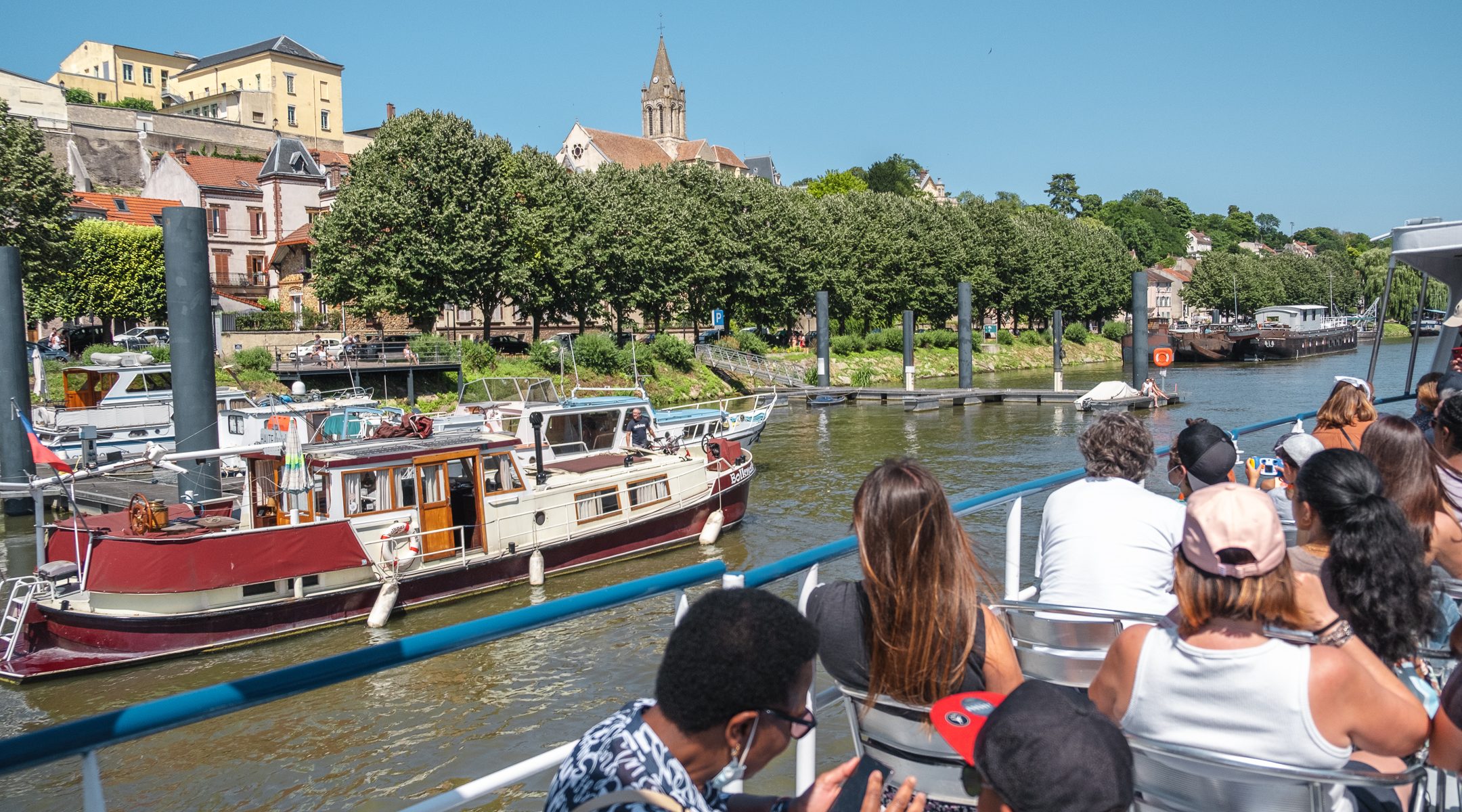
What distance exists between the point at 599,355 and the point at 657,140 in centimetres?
8374

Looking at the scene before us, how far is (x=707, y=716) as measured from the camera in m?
2.28

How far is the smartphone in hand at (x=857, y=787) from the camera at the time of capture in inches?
123

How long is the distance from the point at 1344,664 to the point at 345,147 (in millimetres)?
108530

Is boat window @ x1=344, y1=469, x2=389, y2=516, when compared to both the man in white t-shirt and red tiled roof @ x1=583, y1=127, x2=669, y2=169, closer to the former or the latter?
the man in white t-shirt

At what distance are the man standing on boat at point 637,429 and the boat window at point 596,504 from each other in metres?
2.72

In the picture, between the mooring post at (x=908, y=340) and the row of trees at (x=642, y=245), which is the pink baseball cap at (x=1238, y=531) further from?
the mooring post at (x=908, y=340)

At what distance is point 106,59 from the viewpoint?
107 meters

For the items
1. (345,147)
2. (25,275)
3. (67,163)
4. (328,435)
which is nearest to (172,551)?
(328,435)

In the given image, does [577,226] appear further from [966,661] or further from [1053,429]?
[966,661]

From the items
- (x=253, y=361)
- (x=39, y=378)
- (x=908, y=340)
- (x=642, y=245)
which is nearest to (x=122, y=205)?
(x=253, y=361)

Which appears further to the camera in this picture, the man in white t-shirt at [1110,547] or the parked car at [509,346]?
the parked car at [509,346]

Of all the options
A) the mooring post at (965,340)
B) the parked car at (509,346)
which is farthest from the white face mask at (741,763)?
the mooring post at (965,340)

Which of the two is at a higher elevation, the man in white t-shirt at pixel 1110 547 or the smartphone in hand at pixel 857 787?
the man in white t-shirt at pixel 1110 547

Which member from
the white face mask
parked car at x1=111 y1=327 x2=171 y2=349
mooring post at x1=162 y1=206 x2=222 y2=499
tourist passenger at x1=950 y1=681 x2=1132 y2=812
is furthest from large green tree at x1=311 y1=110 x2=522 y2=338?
tourist passenger at x1=950 y1=681 x2=1132 y2=812
